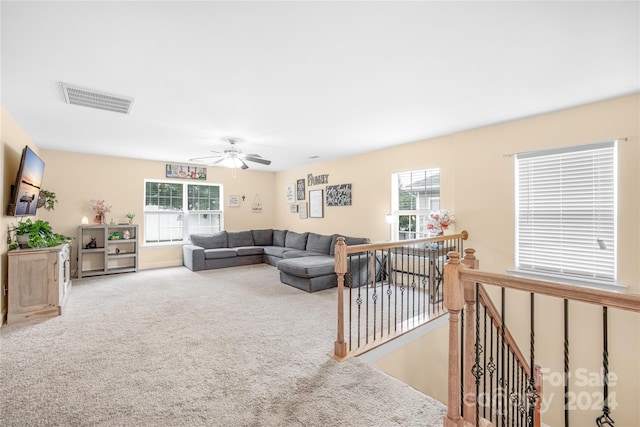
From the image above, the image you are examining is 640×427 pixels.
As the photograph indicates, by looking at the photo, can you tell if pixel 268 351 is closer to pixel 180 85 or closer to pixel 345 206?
pixel 180 85

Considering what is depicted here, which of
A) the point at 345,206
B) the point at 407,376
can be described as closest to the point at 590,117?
the point at 407,376

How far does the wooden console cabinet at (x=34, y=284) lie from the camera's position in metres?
3.33

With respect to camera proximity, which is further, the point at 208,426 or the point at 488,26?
the point at 488,26

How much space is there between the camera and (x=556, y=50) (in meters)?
2.17

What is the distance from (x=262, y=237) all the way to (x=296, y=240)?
1221 mm

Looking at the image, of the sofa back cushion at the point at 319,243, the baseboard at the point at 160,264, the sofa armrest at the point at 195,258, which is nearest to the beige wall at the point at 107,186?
the baseboard at the point at 160,264

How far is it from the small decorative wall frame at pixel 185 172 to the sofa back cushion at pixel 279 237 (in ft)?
7.34

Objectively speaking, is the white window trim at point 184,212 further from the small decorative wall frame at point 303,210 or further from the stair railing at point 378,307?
the stair railing at point 378,307

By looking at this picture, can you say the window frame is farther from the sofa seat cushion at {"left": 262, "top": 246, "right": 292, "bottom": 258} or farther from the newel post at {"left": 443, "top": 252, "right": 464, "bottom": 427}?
the sofa seat cushion at {"left": 262, "top": 246, "right": 292, "bottom": 258}

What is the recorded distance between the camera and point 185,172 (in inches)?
271

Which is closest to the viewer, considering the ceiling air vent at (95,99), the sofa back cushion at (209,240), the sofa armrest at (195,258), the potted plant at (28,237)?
the ceiling air vent at (95,99)

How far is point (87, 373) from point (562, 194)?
4992 mm

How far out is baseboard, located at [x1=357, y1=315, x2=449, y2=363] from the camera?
268 cm

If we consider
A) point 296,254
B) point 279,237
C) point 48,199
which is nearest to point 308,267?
point 296,254
